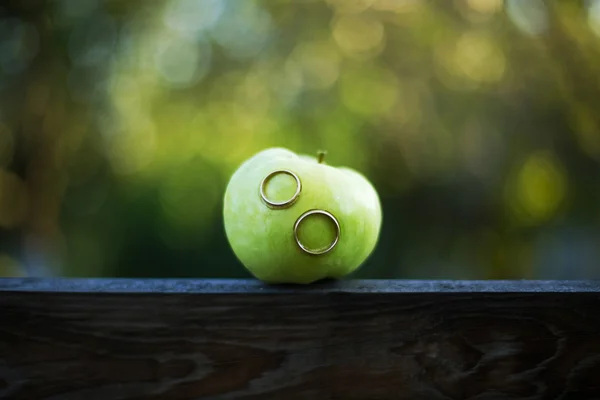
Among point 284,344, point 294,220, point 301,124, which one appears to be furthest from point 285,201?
point 301,124

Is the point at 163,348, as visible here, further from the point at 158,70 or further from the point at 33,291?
the point at 158,70

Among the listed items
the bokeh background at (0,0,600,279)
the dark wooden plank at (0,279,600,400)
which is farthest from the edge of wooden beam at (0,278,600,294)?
the bokeh background at (0,0,600,279)

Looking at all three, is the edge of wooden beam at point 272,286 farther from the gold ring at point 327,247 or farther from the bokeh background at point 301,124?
the bokeh background at point 301,124

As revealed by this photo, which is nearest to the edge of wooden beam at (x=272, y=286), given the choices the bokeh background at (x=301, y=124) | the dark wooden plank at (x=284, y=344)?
the dark wooden plank at (x=284, y=344)

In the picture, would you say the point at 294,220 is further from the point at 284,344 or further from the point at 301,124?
the point at 301,124

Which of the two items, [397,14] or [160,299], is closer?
[160,299]

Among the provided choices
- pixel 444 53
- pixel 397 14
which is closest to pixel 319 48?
pixel 397 14

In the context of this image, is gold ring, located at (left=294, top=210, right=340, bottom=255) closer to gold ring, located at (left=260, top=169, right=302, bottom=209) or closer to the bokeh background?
gold ring, located at (left=260, top=169, right=302, bottom=209)
